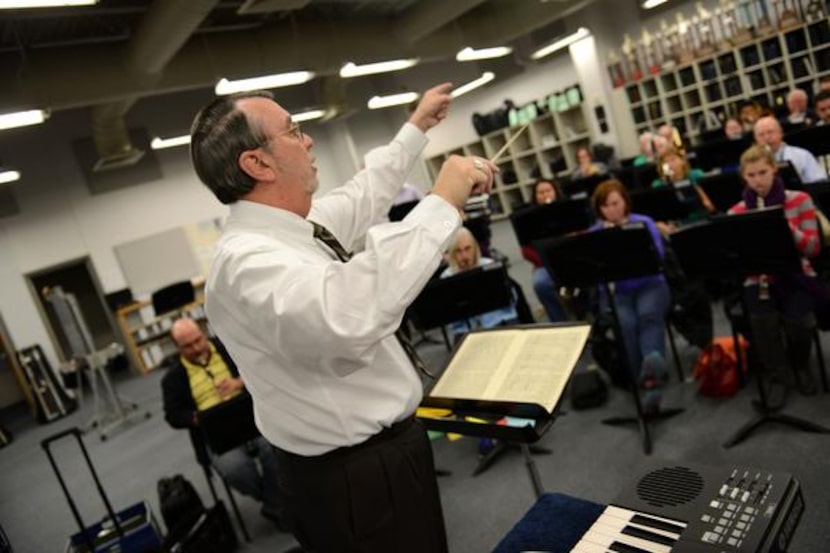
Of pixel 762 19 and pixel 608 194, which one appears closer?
pixel 608 194

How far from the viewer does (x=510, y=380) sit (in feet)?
5.18

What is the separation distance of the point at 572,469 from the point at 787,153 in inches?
121

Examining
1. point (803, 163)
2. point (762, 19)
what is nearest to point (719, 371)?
point (803, 163)

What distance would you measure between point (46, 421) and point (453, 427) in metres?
9.06

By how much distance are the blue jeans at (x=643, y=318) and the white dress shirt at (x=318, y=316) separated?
275 cm

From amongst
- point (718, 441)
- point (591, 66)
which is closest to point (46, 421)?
point (718, 441)

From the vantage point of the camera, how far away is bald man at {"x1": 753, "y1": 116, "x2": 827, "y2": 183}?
445 cm

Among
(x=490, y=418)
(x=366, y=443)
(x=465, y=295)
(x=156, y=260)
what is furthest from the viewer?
(x=156, y=260)

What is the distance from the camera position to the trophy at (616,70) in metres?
10.2

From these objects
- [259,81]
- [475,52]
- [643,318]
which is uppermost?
[259,81]

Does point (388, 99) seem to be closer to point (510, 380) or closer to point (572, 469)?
point (572, 469)

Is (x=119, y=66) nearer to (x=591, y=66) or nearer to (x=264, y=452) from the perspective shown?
(x=264, y=452)

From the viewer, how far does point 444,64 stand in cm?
1286

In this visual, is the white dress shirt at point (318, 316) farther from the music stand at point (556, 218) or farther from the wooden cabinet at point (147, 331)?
the wooden cabinet at point (147, 331)
